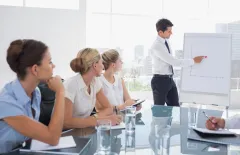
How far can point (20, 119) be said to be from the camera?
1.29 metres

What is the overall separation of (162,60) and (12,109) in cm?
233

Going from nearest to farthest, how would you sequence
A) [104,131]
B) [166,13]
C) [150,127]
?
[104,131], [150,127], [166,13]

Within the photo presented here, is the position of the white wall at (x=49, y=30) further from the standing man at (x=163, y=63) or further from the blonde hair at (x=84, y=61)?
the blonde hair at (x=84, y=61)

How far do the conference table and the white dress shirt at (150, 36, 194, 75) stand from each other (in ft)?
4.24

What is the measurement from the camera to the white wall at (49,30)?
423 cm

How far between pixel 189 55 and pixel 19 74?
2430 mm

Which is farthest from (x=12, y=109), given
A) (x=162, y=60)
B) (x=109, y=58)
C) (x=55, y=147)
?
(x=162, y=60)

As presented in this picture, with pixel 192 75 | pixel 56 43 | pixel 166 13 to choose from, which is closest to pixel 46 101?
pixel 192 75

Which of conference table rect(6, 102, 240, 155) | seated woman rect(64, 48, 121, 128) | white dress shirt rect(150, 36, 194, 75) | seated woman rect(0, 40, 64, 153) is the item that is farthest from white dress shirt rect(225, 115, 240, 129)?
white dress shirt rect(150, 36, 194, 75)

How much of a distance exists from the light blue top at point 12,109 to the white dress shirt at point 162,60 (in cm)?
213

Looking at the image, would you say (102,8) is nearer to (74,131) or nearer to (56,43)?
(56,43)

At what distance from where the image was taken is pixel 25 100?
1403 mm

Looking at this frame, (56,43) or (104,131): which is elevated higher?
(56,43)

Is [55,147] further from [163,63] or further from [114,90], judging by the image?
[163,63]
